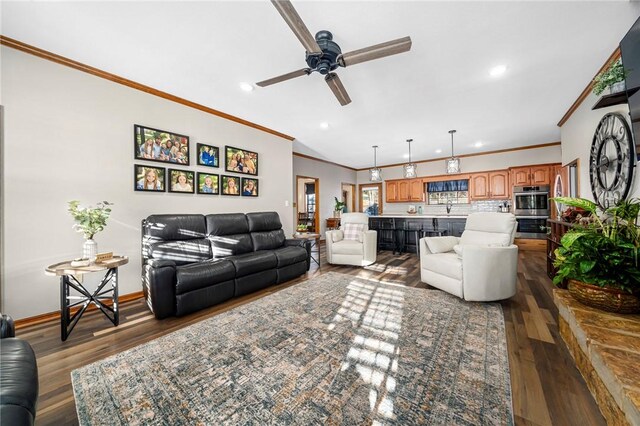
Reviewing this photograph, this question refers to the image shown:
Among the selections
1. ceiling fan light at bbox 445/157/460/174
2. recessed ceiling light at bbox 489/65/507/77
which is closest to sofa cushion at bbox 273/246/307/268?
ceiling fan light at bbox 445/157/460/174

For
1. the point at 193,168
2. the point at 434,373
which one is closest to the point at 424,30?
the point at 434,373

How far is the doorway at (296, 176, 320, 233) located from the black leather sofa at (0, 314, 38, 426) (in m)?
6.61

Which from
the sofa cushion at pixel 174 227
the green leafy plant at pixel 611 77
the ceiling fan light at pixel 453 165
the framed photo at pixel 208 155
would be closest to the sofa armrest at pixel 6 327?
the sofa cushion at pixel 174 227

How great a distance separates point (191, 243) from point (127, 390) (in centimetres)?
195

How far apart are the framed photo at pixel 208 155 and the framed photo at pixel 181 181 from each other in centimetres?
27

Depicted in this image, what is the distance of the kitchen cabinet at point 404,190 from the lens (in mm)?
7828

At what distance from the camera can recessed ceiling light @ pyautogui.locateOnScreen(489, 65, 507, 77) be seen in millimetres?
2697

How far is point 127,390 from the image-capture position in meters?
1.45

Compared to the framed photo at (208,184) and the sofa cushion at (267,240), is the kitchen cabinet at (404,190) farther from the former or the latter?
the framed photo at (208,184)

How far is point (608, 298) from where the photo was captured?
1.64 m

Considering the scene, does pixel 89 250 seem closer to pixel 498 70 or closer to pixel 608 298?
pixel 608 298

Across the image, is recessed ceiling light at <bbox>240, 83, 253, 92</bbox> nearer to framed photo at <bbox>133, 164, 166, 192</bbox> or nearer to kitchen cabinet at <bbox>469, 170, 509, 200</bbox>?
framed photo at <bbox>133, 164, 166, 192</bbox>

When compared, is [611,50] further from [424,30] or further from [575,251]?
[575,251]

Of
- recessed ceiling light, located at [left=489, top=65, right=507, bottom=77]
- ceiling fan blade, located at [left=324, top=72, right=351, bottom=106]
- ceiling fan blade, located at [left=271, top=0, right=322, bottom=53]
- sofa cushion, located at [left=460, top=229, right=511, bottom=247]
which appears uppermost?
recessed ceiling light, located at [left=489, top=65, right=507, bottom=77]
